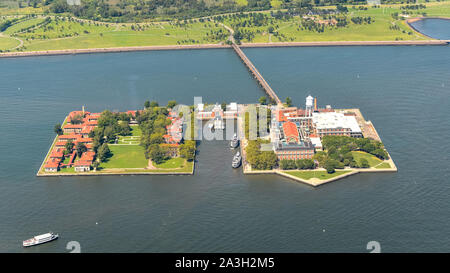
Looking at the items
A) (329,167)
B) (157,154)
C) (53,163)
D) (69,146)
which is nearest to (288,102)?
(329,167)

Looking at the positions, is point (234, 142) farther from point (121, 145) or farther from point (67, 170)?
point (67, 170)

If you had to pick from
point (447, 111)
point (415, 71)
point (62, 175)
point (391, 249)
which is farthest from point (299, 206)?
point (415, 71)

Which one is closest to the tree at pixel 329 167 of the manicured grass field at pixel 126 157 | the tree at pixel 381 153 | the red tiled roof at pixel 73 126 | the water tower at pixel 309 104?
the tree at pixel 381 153

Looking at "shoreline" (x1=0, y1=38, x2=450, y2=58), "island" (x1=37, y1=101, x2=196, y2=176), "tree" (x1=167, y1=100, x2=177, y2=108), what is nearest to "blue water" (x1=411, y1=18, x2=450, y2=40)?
"shoreline" (x1=0, y1=38, x2=450, y2=58)

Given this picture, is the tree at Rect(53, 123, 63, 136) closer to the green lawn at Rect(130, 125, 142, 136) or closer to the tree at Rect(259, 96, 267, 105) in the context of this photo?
the green lawn at Rect(130, 125, 142, 136)

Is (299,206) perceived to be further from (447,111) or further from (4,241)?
(447,111)

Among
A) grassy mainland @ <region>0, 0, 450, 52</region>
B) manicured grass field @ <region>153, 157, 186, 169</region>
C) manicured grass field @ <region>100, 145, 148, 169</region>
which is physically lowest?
manicured grass field @ <region>153, 157, 186, 169</region>
